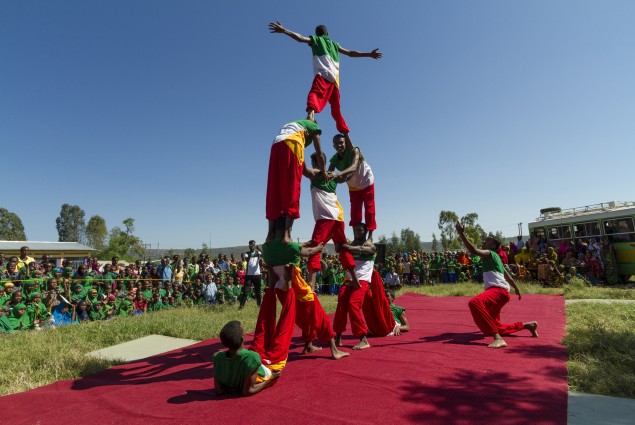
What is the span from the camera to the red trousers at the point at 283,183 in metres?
3.55

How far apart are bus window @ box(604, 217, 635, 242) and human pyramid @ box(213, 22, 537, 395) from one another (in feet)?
33.2

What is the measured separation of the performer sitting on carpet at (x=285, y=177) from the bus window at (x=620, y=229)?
495 inches

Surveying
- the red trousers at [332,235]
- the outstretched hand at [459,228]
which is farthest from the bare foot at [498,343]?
the red trousers at [332,235]

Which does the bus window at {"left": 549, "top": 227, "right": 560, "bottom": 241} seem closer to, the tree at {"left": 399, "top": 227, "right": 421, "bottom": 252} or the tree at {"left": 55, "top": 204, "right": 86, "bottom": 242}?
the tree at {"left": 399, "top": 227, "right": 421, "bottom": 252}

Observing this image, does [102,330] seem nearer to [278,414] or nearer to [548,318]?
[278,414]

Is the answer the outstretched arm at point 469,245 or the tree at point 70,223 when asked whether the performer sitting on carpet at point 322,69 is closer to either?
the outstretched arm at point 469,245

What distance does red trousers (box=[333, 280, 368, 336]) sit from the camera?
4.29 m

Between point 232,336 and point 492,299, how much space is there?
129 inches

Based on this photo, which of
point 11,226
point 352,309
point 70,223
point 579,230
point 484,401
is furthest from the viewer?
point 70,223

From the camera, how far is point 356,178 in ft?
16.7

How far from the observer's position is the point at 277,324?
3.45 m

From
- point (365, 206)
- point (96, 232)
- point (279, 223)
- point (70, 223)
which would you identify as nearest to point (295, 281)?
point (279, 223)

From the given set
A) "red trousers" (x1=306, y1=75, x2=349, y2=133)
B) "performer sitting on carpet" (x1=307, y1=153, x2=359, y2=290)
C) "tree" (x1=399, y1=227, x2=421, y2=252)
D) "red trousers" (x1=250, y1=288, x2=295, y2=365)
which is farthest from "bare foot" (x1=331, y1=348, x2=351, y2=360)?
"tree" (x1=399, y1=227, x2=421, y2=252)

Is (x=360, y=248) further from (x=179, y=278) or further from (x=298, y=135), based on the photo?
(x=179, y=278)
